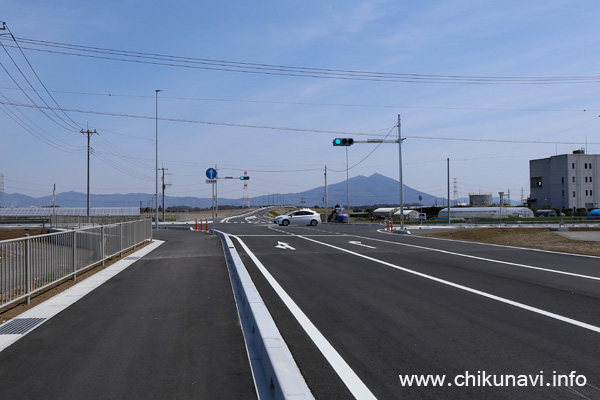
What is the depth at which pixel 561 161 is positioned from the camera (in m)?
102

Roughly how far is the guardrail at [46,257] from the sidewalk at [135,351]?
107 centimetres

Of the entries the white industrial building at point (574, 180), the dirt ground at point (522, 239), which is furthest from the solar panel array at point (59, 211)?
the white industrial building at point (574, 180)

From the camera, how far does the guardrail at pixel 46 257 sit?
837cm

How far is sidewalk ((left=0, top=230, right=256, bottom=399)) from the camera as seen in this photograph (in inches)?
184

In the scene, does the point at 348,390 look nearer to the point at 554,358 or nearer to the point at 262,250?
the point at 554,358

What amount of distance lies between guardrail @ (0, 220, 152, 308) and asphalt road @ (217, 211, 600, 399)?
15.2 feet

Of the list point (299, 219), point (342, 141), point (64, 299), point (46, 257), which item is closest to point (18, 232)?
point (299, 219)

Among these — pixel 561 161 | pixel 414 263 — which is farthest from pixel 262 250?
pixel 561 161

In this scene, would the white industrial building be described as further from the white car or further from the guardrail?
the guardrail

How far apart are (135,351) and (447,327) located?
4.38 m

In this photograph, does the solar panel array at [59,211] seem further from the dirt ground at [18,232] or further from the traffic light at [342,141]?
the traffic light at [342,141]

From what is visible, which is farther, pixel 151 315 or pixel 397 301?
pixel 397 301

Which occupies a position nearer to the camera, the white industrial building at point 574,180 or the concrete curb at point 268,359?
the concrete curb at point 268,359

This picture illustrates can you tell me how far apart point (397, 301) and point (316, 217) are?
4255cm
